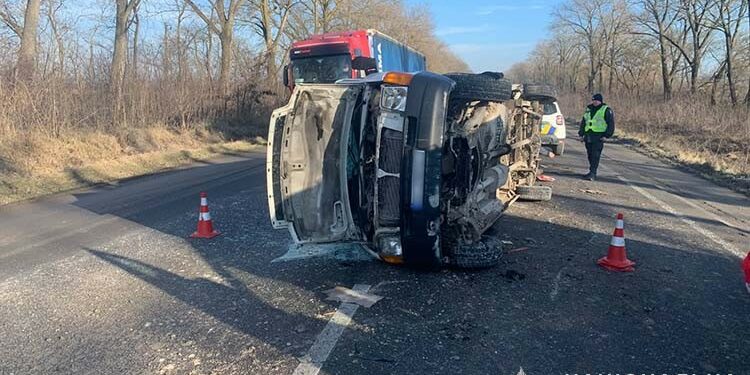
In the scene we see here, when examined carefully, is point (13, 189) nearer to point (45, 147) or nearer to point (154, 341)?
point (45, 147)

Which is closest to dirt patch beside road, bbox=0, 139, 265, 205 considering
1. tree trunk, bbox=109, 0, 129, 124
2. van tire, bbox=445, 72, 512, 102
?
tree trunk, bbox=109, 0, 129, 124

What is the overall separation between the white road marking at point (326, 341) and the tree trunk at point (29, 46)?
1161cm

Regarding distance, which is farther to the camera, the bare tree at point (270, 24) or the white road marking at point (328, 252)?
the bare tree at point (270, 24)

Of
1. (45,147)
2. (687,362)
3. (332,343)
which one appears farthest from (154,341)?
(45,147)

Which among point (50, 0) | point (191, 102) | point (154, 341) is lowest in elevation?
point (154, 341)

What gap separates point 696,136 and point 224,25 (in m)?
19.0

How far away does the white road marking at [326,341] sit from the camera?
2.95 m

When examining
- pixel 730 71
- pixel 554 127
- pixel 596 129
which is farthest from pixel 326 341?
pixel 730 71

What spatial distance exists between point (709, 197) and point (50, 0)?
74.5 feet

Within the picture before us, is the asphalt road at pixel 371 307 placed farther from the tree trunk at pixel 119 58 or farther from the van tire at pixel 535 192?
the tree trunk at pixel 119 58

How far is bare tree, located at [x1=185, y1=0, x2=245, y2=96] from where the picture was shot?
2088cm

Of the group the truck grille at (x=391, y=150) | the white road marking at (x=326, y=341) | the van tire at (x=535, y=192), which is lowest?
the white road marking at (x=326, y=341)

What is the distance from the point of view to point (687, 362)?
9.88 feet

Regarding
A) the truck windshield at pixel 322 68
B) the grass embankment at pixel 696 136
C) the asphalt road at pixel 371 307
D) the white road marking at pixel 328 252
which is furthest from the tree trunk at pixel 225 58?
the white road marking at pixel 328 252
